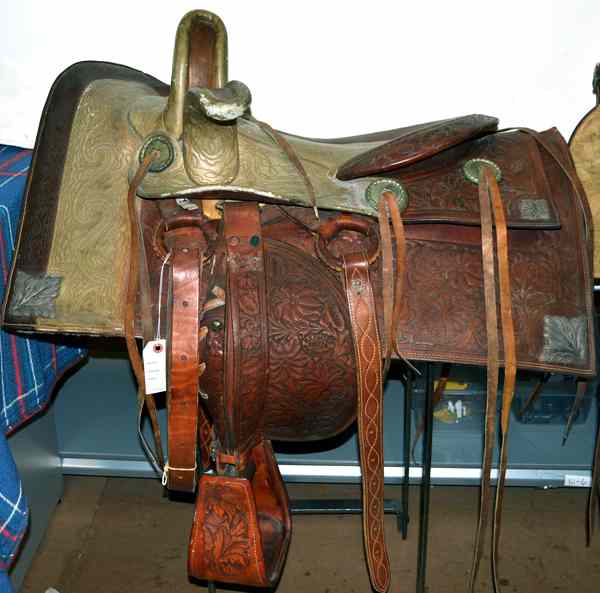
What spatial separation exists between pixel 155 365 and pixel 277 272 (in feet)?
0.72

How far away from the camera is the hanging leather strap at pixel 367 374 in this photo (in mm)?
937

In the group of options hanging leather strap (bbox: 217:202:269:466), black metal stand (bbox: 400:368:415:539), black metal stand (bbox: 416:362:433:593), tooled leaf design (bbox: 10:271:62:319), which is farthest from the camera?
black metal stand (bbox: 400:368:415:539)

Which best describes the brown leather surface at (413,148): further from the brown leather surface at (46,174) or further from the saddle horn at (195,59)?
the brown leather surface at (46,174)

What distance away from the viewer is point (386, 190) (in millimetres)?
968

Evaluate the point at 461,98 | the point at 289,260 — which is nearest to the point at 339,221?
the point at 289,260

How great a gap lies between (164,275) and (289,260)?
0.60 ft

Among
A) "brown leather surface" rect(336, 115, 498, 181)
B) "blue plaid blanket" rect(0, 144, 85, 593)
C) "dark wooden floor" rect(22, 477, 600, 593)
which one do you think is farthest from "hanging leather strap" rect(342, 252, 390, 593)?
"dark wooden floor" rect(22, 477, 600, 593)

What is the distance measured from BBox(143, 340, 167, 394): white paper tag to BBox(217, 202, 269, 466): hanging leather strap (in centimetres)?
12

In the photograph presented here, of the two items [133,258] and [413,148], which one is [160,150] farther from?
[413,148]

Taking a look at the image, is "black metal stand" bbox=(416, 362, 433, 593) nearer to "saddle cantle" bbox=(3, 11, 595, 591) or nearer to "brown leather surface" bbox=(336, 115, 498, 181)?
"saddle cantle" bbox=(3, 11, 595, 591)

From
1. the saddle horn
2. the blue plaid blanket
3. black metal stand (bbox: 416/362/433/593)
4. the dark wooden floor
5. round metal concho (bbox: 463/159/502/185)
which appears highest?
the saddle horn

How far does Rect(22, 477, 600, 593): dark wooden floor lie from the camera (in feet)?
5.20

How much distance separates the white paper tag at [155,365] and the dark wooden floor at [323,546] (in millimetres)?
809

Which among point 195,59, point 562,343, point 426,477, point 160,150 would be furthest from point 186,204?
point 426,477
